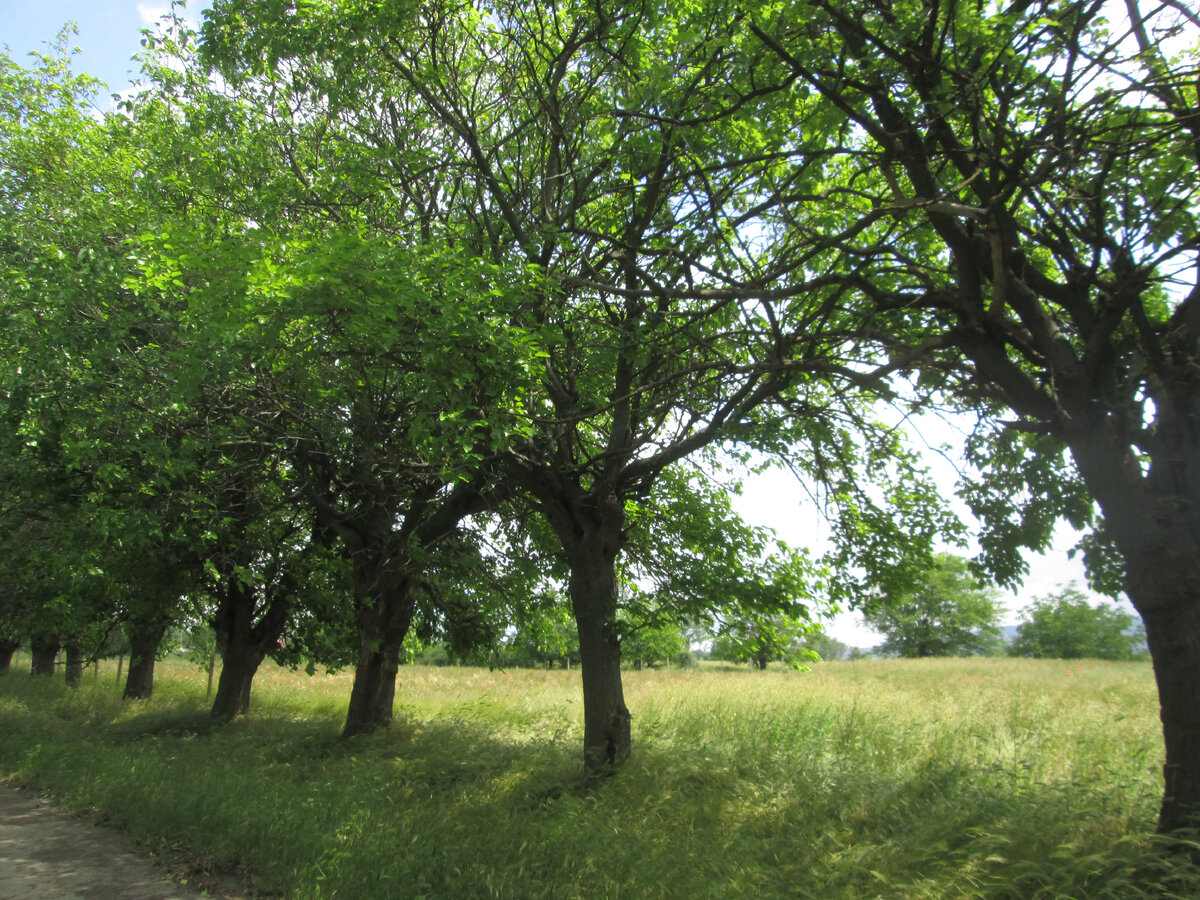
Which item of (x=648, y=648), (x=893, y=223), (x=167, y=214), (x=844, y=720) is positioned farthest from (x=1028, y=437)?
(x=167, y=214)

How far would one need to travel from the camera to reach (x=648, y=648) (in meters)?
12.0

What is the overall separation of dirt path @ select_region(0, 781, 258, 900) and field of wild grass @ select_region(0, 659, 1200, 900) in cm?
31

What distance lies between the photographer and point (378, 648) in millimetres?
13055

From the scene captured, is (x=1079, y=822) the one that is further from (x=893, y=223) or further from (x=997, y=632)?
(x=997, y=632)

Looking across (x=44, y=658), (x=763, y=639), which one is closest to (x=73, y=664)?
(x=44, y=658)

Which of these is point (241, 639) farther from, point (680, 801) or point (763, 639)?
point (680, 801)

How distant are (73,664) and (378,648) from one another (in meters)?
19.3

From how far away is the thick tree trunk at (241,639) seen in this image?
1633cm

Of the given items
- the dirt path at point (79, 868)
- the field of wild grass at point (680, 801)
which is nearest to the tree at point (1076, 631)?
the field of wild grass at point (680, 801)

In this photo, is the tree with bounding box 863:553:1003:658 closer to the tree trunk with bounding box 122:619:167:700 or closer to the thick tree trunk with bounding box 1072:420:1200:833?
the tree trunk with bounding box 122:619:167:700

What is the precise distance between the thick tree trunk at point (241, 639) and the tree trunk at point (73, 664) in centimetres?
1218

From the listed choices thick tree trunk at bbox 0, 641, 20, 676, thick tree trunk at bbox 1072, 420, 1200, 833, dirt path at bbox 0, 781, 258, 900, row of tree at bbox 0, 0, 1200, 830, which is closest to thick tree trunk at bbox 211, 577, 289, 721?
row of tree at bbox 0, 0, 1200, 830

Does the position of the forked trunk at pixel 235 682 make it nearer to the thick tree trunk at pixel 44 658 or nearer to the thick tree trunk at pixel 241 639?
the thick tree trunk at pixel 241 639

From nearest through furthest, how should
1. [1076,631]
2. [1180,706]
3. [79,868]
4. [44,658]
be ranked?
[1180,706] < [79,868] < [44,658] < [1076,631]
